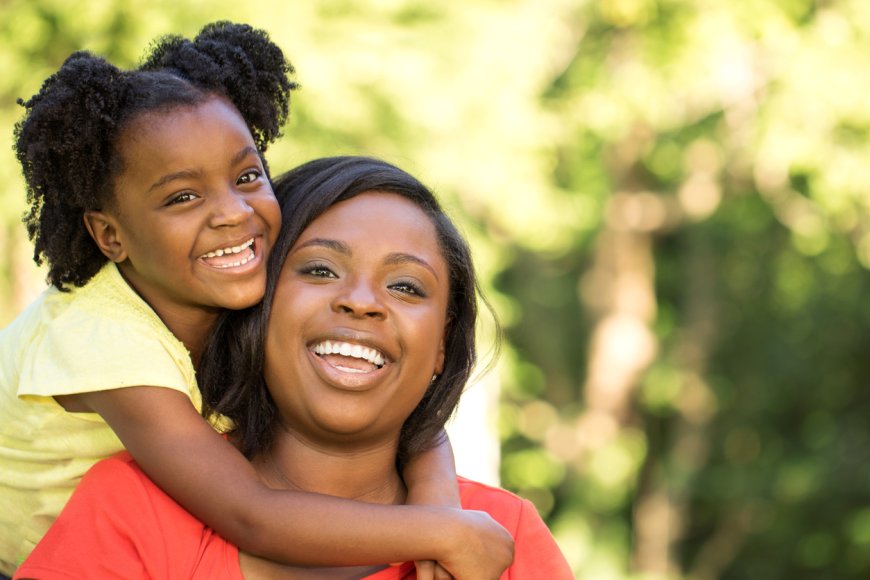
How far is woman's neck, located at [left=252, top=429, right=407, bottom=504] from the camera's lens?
9.61ft

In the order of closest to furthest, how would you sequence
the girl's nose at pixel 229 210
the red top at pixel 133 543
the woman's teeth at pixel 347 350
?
the red top at pixel 133 543
the woman's teeth at pixel 347 350
the girl's nose at pixel 229 210

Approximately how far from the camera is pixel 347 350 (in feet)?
9.09

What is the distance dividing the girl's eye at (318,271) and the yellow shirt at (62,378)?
0.32m

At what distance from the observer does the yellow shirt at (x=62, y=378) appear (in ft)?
8.93

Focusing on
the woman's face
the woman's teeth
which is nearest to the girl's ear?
the woman's face

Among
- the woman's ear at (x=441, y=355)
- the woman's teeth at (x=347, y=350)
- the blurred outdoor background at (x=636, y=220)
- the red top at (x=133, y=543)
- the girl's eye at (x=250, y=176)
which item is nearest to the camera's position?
the red top at (x=133, y=543)

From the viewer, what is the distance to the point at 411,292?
115 inches

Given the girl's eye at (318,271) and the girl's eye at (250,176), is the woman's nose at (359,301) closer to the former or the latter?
the girl's eye at (318,271)

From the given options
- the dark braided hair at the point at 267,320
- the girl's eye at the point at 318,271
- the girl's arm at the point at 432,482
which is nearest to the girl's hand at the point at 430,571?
the girl's arm at the point at 432,482

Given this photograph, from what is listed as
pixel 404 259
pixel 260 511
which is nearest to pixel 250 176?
pixel 404 259

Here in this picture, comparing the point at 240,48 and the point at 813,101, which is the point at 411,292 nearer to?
the point at 240,48

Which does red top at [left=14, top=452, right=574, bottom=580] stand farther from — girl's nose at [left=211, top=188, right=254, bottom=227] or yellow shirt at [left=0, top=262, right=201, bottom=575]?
girl's nose at [left=211, top=188, right=254, bottom=227]

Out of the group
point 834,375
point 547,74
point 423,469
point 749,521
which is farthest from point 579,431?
point 423,469

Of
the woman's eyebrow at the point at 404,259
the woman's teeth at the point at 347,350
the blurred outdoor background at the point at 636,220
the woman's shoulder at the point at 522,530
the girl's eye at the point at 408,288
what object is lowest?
the woman's shoulder at the point at 522,530
